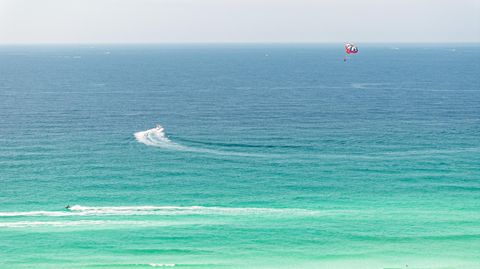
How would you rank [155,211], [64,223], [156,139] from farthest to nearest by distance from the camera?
[156,139], [155,211], [64,223]

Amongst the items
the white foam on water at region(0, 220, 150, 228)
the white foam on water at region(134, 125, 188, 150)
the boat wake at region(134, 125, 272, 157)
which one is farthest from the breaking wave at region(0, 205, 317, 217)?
the white foam on water at region(134, 125, 188, 150)

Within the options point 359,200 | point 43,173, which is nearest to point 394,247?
point 359,200

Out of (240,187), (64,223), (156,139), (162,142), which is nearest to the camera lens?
(64,223)

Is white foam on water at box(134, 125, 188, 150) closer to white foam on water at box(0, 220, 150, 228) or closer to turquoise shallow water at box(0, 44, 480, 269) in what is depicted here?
turquoise shallow water at box(0, 44, 480, 269)

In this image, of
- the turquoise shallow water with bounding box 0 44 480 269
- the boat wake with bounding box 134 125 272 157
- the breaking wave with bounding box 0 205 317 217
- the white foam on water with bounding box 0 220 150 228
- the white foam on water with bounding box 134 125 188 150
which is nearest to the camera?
the turquoise shallow water with bounding box 0 44 480 269

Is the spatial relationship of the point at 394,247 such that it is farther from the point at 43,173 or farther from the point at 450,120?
the point at 450,120


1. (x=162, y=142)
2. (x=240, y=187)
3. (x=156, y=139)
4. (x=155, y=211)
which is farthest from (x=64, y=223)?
(x=156, y=139)

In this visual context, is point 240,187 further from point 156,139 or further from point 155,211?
point 156,139

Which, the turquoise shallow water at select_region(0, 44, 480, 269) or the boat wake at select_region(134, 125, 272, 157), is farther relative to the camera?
the boat wake at select_region(134, 125, 272, 157)
